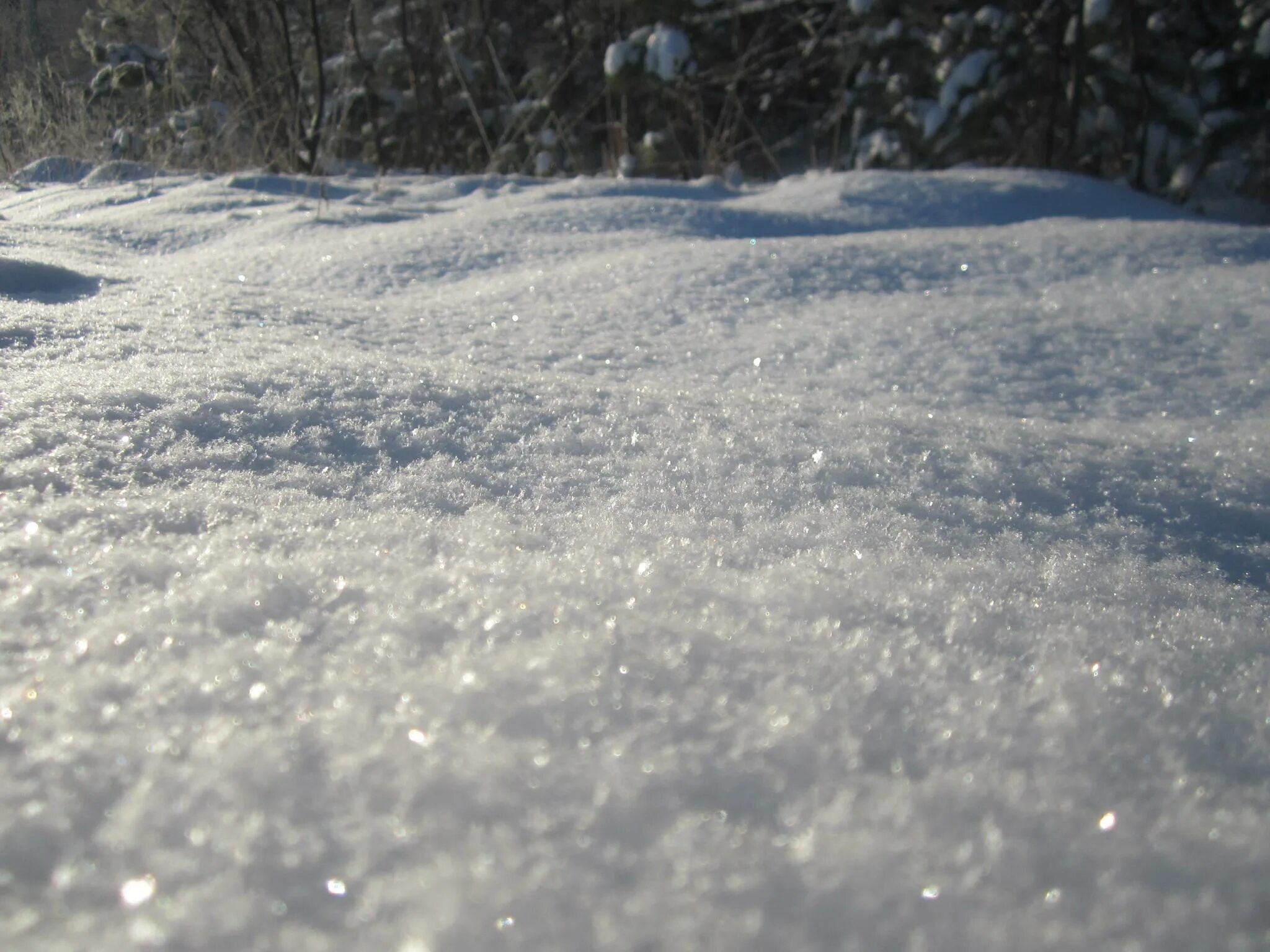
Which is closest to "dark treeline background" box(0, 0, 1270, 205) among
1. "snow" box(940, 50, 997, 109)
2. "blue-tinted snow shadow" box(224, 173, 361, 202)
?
"snow" box(940, 50, 997, 109)

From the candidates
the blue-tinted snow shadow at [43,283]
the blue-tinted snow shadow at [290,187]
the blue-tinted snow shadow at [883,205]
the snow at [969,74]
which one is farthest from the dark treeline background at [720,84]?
the blue-tinted snow shadow at [43,283]

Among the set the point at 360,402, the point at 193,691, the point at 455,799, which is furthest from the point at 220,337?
the point at 455,799

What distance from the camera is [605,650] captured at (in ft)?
1.45

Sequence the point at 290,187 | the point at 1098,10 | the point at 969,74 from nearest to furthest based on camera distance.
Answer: the point at 290,187, the point at 1098,10, the point at 969,74

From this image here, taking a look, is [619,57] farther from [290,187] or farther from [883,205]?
[883,205]

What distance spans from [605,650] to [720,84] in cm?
664

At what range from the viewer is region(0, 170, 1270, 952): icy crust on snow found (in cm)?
31

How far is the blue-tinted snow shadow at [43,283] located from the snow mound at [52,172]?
2.37 metres

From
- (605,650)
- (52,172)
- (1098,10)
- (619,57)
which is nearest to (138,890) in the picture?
(605,650)

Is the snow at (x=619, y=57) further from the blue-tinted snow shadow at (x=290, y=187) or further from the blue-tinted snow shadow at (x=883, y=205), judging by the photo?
the blue-tinted snow shadow at (x=290, y=187)

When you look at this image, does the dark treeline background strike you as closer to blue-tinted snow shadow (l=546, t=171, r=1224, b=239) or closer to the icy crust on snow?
blue-tinted snow shadow (l=546, t=171, r=1224, b=239)

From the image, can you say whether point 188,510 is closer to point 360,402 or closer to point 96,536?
point 96,536

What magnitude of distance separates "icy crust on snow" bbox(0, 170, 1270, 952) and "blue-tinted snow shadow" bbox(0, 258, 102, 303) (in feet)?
0.11

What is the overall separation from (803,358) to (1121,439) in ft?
1.37
